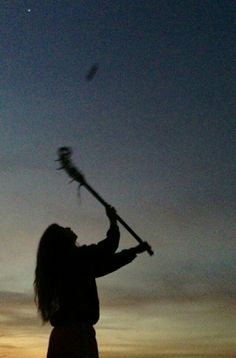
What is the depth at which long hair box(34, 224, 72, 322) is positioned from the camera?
7.31 meters

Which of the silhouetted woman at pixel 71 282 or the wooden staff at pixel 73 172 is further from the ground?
the wooden staff at pixel 73 172

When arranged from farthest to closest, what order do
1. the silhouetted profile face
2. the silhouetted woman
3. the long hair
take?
the silhouetted profile face, the long hair, the silhouetted woman

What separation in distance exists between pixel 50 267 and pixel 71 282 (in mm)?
363

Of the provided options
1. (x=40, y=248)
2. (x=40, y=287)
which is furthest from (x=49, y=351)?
(x=40, y=248)

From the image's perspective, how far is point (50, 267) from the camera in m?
7.49

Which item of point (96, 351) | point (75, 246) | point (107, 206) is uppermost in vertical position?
point (107, 206)

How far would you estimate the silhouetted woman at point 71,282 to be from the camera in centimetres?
696

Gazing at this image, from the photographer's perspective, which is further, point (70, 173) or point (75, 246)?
point (70, 173)

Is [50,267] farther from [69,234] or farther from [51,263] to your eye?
[69,234]

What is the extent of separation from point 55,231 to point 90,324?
1.27 metres

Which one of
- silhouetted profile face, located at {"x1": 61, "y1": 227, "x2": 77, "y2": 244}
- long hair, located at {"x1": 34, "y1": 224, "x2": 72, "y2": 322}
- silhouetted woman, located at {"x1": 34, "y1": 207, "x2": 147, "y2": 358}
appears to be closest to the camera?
silhouetted woman, located at {"x1": 34, "y1": 207, "x2": 147, "y2": 358}

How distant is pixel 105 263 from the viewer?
24.2 feet

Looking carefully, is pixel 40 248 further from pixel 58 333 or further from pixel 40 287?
pixel 58 333

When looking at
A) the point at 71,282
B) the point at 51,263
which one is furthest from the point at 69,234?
the point at 71,282
